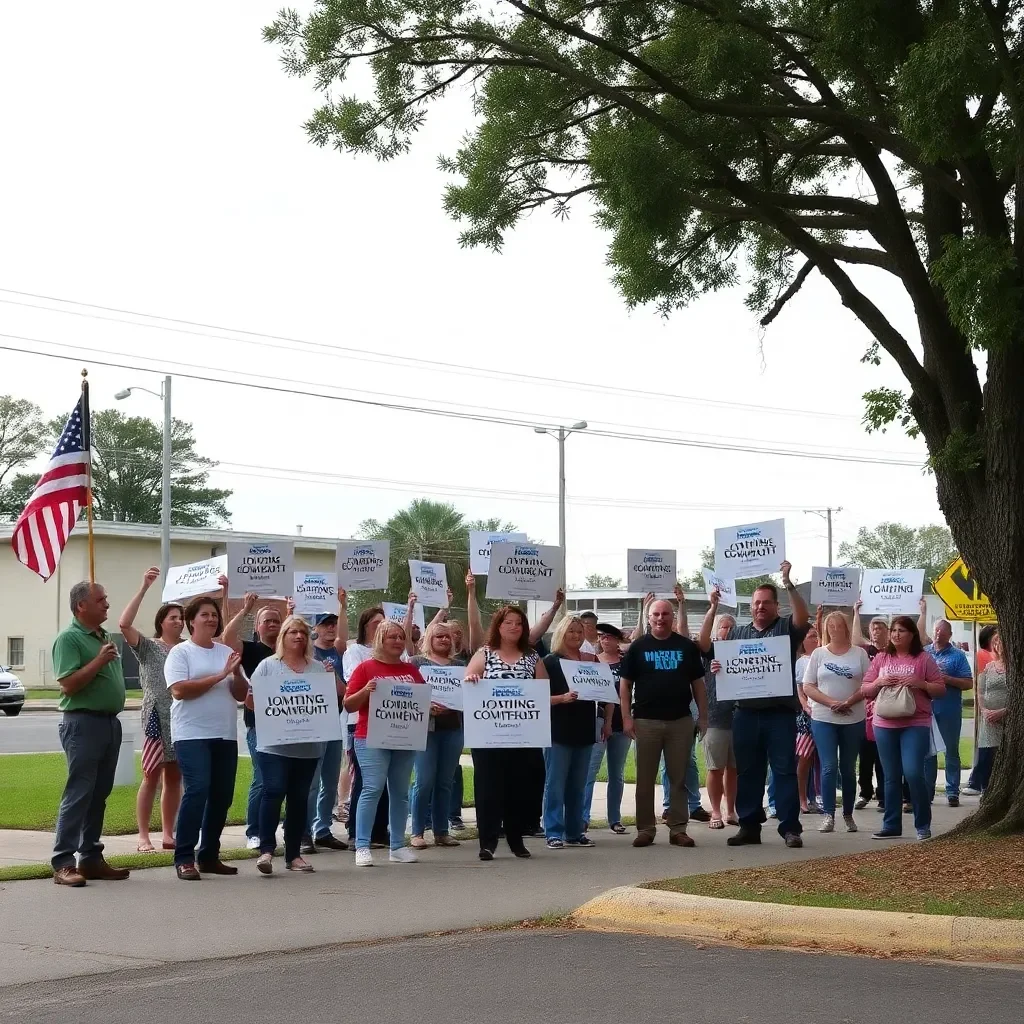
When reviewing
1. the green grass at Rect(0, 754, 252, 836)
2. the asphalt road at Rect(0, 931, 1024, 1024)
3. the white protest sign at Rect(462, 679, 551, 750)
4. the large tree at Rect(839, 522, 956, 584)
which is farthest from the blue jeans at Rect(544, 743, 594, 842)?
the large tree at Rect(839, 522, 956, 584)

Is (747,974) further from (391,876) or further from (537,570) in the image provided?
(537,570)

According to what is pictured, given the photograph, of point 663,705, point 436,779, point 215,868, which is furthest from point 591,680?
point 215,868

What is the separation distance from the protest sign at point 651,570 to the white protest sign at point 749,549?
58cm

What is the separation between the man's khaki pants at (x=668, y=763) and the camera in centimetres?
1266

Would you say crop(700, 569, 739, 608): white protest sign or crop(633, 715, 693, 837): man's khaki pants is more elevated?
crop(700, 569, 739, 608): white protest sign

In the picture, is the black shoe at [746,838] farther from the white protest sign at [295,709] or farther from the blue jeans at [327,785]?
the white protest sign at [295,709]

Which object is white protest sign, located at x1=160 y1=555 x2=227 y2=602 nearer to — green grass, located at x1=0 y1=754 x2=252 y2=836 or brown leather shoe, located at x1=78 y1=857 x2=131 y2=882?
green grass, located at x1=0 y1=754 x2=252 y2=836

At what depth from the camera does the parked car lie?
3906 centimetres

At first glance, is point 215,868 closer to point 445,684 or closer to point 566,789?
point 445,684

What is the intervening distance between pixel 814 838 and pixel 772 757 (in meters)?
0.99

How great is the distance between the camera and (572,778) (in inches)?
Result: 514

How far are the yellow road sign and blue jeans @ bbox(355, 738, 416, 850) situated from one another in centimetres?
854

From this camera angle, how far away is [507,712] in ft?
39.7

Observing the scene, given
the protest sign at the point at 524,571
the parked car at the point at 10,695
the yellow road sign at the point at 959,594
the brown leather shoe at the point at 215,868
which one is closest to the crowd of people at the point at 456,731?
the brown leather shoe at the point at 215,868
